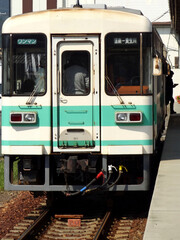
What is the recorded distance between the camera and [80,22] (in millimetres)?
9516

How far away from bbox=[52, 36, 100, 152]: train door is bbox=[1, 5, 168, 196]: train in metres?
0.02

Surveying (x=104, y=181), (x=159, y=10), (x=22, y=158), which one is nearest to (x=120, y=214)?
(x=104, y=181)

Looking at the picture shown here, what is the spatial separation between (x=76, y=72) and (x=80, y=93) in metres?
0.33

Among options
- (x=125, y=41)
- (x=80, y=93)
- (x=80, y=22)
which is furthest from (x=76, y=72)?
(x=125, y=41)

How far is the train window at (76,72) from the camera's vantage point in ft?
31.2

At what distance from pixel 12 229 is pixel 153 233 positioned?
305 cm

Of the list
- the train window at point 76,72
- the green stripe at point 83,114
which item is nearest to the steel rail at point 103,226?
the green stripe at point 83,114

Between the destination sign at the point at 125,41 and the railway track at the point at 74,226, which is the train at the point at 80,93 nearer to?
the destination sign at the point at 125,41

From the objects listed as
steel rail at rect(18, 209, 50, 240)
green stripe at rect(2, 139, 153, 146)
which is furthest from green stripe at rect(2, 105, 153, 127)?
steel rail at rect(18, 209, 50, 240)

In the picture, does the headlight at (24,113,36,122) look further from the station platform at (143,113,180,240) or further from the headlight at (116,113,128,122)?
the station platform at (143,113,180,240)

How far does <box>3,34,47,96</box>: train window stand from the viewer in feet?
31.4

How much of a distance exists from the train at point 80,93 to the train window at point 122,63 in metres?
0.02

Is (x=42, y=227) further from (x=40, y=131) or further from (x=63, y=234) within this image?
(x=40, y=131)

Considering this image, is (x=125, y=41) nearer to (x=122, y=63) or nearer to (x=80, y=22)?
(x=122, y=63)
